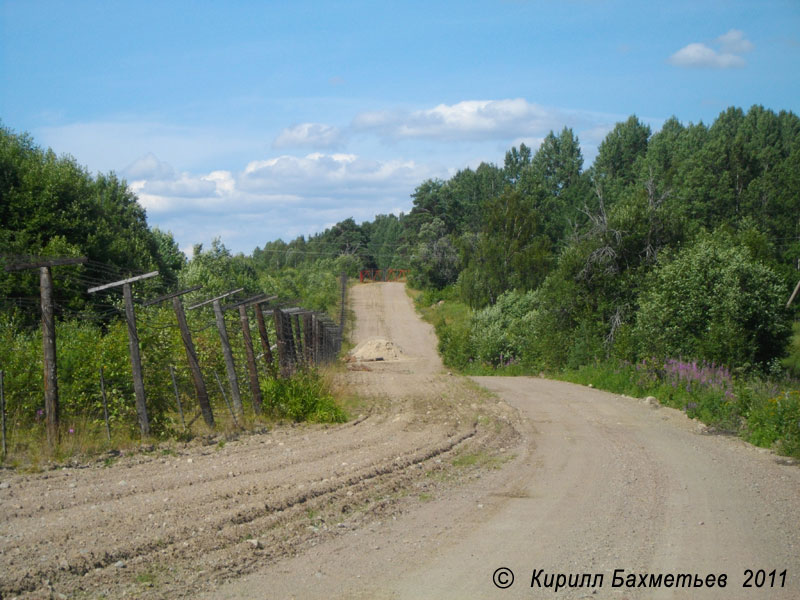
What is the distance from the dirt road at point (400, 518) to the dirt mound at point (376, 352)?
3126cm

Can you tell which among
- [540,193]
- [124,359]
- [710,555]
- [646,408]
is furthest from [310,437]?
[540,193]

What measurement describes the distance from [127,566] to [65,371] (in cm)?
821

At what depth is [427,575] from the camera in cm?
609

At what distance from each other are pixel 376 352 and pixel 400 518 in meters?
38.4

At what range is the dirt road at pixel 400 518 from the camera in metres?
5.91

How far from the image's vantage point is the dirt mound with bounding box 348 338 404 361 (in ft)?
149

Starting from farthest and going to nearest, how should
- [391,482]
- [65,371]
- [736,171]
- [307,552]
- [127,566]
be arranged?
[736,171]
[65,371]
[391,482]
[307,552]
[127,566]

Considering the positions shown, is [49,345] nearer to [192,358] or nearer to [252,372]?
[192,358]

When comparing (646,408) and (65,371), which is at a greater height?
(65,371)

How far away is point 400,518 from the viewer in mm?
7902

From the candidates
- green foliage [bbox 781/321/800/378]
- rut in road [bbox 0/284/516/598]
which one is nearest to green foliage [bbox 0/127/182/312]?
rut in road [bbox 0/284/516/598]

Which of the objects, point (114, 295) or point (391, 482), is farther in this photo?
point (114, 295)

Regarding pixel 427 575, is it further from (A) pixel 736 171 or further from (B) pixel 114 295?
(A) pixel 736 171

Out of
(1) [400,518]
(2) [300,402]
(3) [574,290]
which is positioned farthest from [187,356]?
(3) [574,290]
